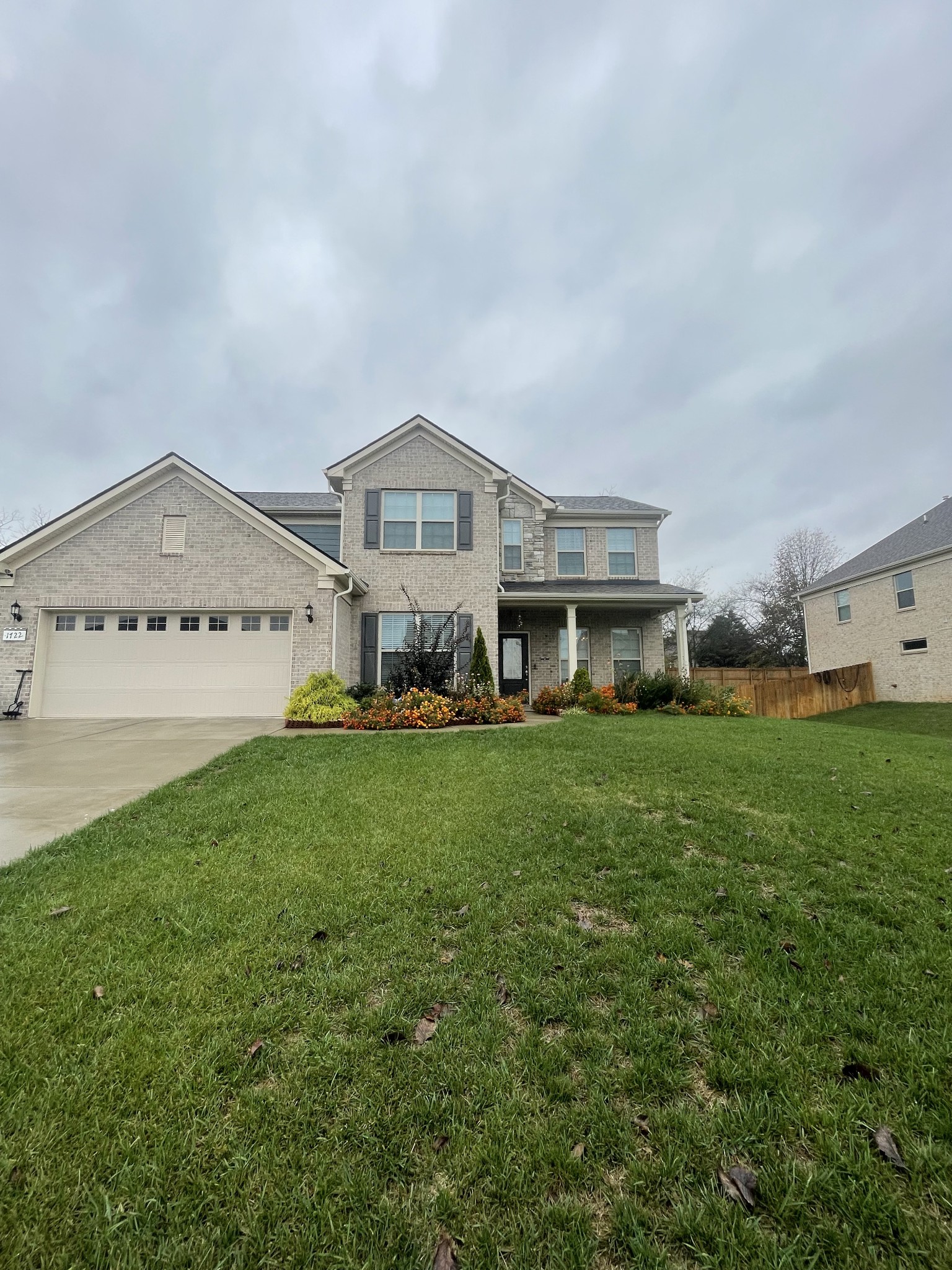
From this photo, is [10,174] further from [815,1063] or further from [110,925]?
[815,1063]

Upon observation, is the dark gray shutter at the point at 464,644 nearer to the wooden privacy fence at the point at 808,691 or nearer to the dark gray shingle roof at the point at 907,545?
the wooden privacy fence at the point at 808,691

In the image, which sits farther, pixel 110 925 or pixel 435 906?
pixel 435 906

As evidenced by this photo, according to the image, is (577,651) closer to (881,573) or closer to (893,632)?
(893,632)

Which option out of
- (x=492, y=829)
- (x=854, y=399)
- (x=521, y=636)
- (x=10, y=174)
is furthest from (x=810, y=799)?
(x=854, y=399)

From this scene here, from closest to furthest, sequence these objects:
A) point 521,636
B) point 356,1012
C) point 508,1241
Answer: point 508,1241, point 356,1012, point 521,636

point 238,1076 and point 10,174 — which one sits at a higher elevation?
point 10,174

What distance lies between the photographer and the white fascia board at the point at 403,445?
14.2 metres

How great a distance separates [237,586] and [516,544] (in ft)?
28.4

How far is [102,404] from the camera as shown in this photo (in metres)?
26.8

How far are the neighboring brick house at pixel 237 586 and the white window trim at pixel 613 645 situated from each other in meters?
2.03

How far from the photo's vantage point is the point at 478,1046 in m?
2.01

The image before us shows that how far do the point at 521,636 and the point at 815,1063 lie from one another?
1454 cm

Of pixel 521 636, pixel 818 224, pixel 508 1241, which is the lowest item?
pixel 508 1241

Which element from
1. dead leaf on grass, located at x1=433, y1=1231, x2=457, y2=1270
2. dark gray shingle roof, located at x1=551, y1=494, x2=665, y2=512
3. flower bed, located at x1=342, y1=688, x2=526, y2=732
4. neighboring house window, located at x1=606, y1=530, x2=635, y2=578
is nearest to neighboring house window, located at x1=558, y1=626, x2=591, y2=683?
neighboring house window, located at x1=606, y1=530, x2=635, y2=578
